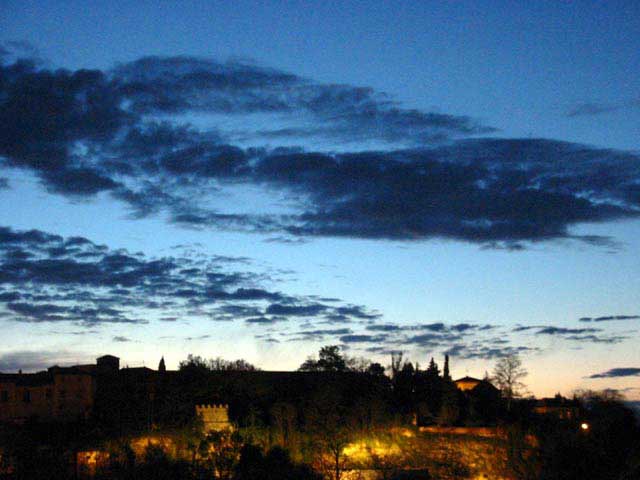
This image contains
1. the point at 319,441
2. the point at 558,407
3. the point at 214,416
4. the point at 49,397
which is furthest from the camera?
the point at 558,407

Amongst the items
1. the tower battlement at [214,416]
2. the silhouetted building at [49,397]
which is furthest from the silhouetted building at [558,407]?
the silhouetted building at [49,397]

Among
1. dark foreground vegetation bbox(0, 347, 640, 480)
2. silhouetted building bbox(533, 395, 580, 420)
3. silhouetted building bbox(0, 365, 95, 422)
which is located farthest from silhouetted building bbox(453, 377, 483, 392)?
silhouetted building bbox(0, 365, 95, 422)

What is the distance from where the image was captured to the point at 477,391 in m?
64.4

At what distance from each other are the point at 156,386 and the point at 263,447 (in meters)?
16.1

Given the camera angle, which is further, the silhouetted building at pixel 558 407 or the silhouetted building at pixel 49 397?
the silhouetted building at pixel 558 407

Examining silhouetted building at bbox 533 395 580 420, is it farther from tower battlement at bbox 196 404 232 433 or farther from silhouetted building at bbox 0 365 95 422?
silhouetted building at bbox 0 365 95 422

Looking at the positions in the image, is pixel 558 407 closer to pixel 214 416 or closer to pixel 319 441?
pixel 319 441

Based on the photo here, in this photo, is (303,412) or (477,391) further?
(477,391)

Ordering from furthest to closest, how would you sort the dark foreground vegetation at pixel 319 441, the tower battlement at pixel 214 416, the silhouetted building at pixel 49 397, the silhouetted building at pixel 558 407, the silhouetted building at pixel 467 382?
1. the silhouetted building at pixel 467 382
2. the silhouetted building at pixel 558 407
3. the silhouetted building at pixel 49 397
4. the tower battlement at pixel 214 416
5. the dark foreground vegetation at pixel 319 441

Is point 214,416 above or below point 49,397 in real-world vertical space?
below

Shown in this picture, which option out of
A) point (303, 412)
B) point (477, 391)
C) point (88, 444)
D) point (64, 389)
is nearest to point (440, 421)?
point (303, 412)

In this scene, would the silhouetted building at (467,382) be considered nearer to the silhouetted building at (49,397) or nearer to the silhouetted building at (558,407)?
the silhouetted building at (558,407)

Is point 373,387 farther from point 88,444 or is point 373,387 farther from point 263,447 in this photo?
point 88,444

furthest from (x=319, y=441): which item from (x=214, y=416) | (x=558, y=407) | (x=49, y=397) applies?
(x=558, y=407)
